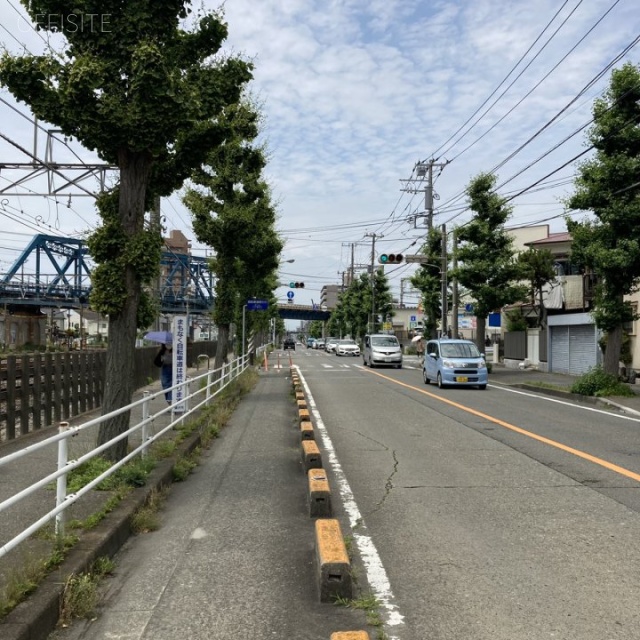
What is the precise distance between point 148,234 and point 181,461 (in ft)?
10.1

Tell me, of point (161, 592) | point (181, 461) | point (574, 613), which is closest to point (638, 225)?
point (181, 461)

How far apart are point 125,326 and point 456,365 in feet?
51.0

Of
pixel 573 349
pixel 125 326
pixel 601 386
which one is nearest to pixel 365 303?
pixel 573 349

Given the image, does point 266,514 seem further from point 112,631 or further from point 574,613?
point 574,613

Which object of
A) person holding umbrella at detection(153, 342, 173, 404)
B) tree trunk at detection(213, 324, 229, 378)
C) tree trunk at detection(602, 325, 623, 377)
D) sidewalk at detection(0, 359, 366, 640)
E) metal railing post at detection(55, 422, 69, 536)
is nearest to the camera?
sidewalk at detection(0, 359, 366, 640)

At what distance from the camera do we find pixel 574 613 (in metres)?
3.80

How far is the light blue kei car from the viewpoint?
21.1 metres

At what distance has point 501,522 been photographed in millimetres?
5703

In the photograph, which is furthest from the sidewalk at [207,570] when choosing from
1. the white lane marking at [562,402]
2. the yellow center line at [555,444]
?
the white lane marking at [562,402]

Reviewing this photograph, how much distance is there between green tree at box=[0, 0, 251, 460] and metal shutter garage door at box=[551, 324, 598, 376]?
23097 mm

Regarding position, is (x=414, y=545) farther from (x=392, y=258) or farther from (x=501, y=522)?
(x=392, y=258)

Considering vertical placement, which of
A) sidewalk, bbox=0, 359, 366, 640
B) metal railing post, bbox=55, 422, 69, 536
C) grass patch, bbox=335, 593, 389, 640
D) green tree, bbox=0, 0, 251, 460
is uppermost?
green tree, bbox=0, 0, 251, 460

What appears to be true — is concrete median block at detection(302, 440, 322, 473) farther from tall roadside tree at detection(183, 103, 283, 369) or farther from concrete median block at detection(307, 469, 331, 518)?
tall roadside tree at detection(183, 103, 283, 369)

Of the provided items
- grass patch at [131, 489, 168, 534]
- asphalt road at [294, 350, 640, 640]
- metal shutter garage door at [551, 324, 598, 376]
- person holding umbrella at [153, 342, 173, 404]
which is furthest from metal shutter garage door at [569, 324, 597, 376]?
grass patch at [131, 489, 168, 534]
